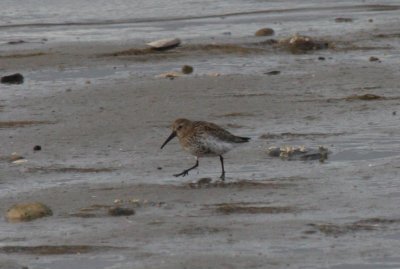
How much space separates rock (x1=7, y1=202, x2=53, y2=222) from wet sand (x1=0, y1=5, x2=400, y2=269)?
0.09m

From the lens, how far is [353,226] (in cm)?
879

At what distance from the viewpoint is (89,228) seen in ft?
29.3

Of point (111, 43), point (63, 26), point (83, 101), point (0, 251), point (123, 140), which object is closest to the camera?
point (0, 251)

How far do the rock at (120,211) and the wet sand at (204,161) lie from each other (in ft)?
0.30

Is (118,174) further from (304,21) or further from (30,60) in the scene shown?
(304,21)

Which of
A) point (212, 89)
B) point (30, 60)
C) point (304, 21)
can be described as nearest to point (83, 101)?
point (212, 89)

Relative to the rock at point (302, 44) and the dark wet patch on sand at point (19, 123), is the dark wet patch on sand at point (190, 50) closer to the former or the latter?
the rock at point (302, 44)

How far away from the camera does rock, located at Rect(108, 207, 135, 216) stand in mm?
9320

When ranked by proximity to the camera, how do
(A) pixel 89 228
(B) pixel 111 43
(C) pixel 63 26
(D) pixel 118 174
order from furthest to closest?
1. (C) pixel 63 26
2. (B) pixel 111 43
3. (D) pixel 118 174
4. (A) pixel 89 228

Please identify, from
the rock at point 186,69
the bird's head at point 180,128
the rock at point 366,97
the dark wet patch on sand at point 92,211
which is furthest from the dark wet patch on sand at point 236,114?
the dark wet patch on sand at point 92,211

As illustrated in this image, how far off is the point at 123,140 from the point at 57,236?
3.53 m

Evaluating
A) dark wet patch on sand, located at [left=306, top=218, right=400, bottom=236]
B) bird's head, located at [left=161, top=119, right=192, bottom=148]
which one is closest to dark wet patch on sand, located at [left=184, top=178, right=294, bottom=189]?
bird's head, located at [left=161, top=119, right=192, bottom=148]

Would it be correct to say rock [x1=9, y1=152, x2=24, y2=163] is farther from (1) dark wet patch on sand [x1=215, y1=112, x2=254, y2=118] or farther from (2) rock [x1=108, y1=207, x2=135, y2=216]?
(1) dark wet patch on sand [x1=215, y1=112, x2=254, y2=118]

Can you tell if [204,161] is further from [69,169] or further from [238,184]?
[238,184]
